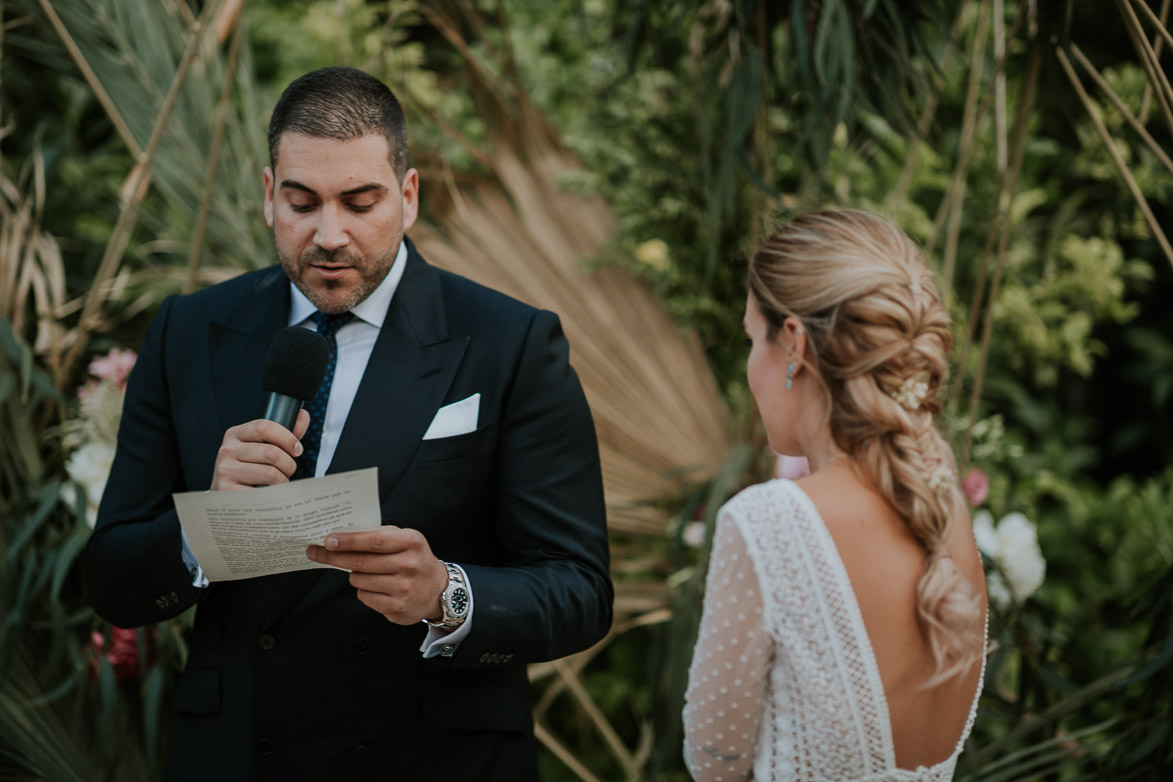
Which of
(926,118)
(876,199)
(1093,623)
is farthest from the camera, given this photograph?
(876,199)

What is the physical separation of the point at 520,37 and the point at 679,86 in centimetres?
75

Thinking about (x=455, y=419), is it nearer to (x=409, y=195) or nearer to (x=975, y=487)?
(x=409, y=195)

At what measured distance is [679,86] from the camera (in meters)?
3.19

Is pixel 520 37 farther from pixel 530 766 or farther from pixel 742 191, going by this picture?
pixel 530 766

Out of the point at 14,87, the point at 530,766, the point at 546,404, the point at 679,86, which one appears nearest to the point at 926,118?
the point at 679,86

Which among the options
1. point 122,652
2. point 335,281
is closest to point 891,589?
point 335,281

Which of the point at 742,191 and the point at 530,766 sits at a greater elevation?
the point at 742,191

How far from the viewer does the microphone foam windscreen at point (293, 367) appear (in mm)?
1374

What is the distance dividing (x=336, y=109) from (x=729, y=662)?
966 mm

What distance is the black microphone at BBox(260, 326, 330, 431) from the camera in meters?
1.37

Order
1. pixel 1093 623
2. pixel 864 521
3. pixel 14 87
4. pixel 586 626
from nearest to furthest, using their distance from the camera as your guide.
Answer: pixel 864 521 → pixel 586 626 → pixel 1093 623 → pixel 14 87

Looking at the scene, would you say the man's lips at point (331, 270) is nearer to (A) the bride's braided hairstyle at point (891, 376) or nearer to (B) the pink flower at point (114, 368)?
(A) the bride's braided hairstyle at point (891, 376)

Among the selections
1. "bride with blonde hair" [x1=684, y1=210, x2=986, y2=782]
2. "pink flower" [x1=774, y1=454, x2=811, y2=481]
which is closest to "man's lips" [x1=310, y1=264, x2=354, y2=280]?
"bride with blonde hair" [x1=684, y1=210, x2=986, y2=782]

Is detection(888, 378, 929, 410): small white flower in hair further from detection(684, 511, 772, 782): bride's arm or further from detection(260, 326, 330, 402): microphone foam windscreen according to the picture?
detection(260, 326, 330, 402): microphone foam windscreen
